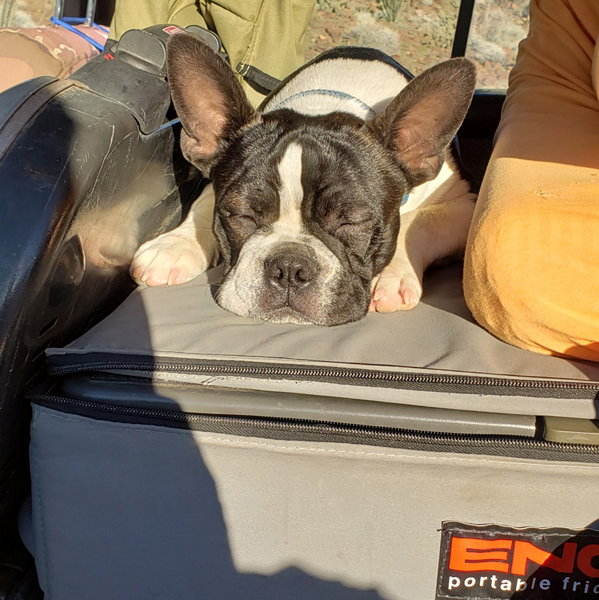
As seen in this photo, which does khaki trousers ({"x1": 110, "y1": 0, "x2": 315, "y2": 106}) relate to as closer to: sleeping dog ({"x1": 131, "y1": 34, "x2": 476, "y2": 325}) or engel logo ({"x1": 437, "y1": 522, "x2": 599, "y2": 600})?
sleeping dog ({"x1": 131, "y1": 34, "x2": 476, "y2": 325})

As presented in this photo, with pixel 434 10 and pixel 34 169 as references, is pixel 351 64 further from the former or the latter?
pixel 434 10

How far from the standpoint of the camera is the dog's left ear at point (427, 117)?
5.84ft

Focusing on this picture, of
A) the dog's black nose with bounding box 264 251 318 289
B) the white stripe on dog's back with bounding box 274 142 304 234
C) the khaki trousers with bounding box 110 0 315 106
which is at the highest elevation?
the khaki trousers with bounding box 110 0 315 106

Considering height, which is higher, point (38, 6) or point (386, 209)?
point (38, 6)

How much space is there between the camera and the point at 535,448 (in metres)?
1.23

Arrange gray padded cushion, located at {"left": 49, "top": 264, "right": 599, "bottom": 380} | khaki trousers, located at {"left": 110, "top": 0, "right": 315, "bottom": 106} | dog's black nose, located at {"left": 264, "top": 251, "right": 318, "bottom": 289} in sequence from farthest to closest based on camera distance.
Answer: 1. khaki trousers, located at {"left": 110, "top": 0, "right": 315, "bottom": 106}
2. dog's black nose, located at {"left": 264, "top": 251, "right": 318, "bottom": 289}
3. gray padded cushion, located at {"left": 49, "top": 264, "right": 599, "bottom": 380}

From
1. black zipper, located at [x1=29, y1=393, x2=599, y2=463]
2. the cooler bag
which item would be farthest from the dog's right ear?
A: black zipper, located at [x1=29, y1=393, x2=599, y2=463]

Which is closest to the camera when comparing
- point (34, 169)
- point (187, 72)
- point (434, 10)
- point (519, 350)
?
point (34, 169)

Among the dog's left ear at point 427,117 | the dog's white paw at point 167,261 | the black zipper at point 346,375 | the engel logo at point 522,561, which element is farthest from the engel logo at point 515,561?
the dog's left ear at point 427,117

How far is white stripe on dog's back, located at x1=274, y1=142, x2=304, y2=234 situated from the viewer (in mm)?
1822

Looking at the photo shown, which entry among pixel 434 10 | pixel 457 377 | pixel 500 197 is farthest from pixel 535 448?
pixel 434 10

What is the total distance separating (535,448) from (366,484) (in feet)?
1.14

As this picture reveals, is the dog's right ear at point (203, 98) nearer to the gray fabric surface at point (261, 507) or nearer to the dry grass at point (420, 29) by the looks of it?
the gray fabric surface at point (261, 507)

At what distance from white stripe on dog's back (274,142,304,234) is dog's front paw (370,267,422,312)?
0.99 ft
